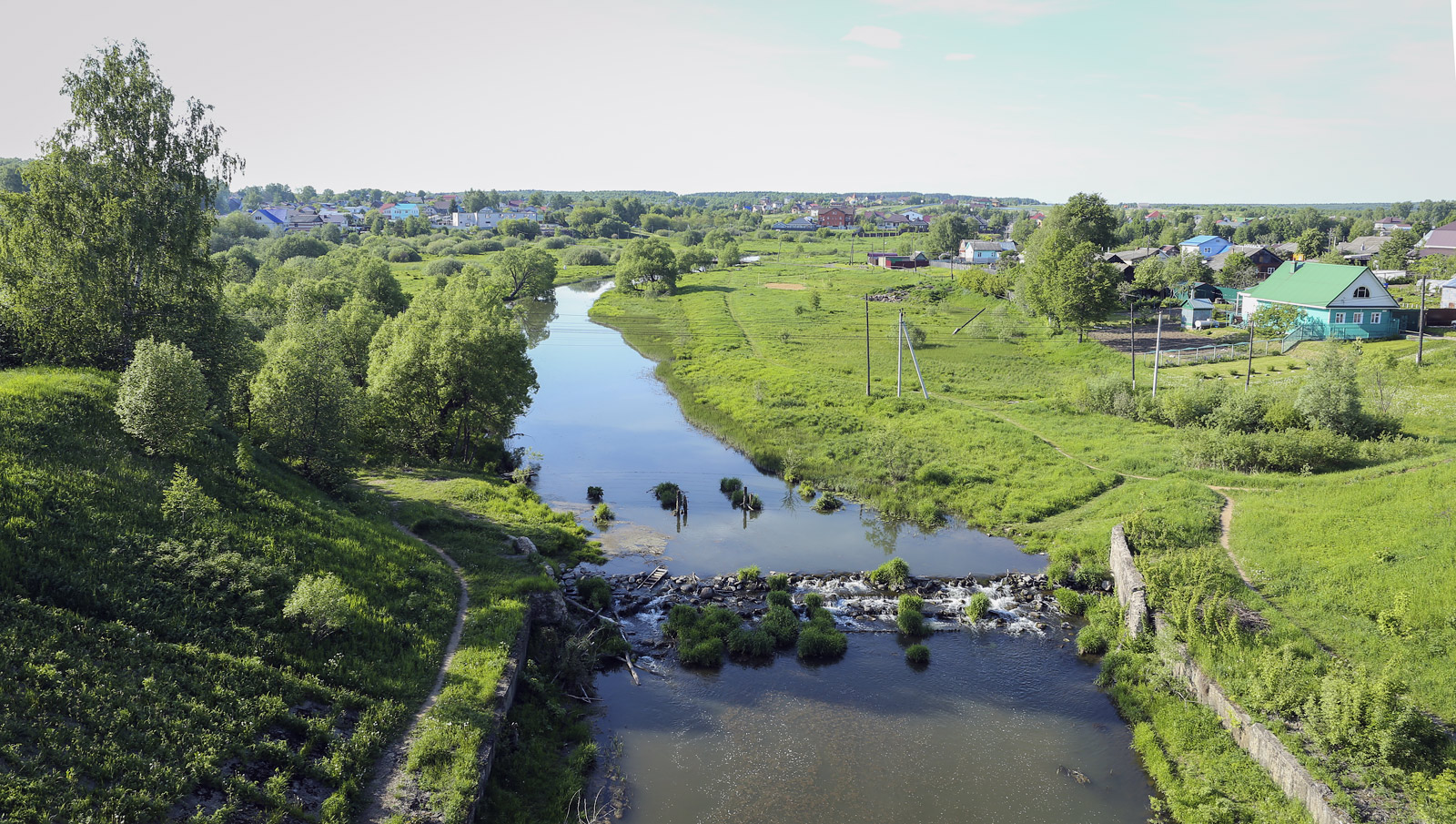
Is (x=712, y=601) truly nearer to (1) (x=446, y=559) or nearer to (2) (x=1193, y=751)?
(1) (x=446, y=559)

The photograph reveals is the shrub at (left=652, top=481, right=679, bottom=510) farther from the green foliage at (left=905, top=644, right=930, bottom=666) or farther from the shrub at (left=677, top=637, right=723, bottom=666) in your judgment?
the green foliage at (left=905, top=644, right=930, bottom=666)

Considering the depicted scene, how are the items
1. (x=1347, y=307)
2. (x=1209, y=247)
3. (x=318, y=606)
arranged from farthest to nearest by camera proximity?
(x=1209, y=247) → (x=1347, y=307) → (x=318, y=606)

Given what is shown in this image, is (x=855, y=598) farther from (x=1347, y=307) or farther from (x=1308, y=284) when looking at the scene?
(x=1308, y=284)

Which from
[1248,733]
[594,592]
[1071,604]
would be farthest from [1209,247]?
[594,592]

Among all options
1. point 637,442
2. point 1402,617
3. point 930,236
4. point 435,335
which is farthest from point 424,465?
point 930,236

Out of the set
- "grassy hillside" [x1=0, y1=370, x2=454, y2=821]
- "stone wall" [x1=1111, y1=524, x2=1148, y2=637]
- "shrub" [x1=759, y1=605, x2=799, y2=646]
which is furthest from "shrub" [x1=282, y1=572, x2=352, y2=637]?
"stone wall" [x1=1111, y1=524, x2=1148, y2=637]

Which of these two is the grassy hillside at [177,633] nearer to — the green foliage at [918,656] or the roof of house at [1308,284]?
the green foliage at [918,656]
